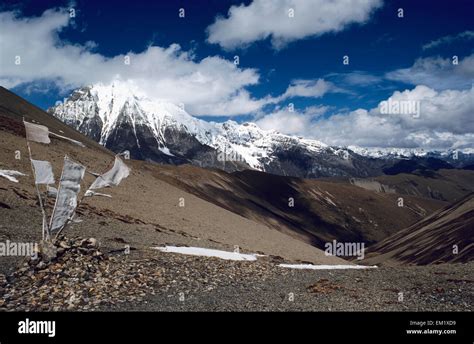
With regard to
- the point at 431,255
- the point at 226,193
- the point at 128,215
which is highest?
the point at 226,193

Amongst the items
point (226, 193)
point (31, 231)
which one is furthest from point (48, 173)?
point (226, 193)

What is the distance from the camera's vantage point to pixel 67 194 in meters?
22.5

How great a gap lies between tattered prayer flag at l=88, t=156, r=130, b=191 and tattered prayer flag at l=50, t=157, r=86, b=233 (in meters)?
0.99

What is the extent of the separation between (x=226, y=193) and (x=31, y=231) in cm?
9809

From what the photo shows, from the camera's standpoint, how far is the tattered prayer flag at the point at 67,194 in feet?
73.0

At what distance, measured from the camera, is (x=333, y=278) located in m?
26.5

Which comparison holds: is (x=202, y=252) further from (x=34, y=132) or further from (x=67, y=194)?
(x=34, y=132)

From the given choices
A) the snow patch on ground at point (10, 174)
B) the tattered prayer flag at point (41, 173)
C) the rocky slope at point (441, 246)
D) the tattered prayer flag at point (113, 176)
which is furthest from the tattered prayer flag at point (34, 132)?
the rocky slope at point (441, 246)

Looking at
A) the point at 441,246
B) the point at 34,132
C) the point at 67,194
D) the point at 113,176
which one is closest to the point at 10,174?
the point at 67,194

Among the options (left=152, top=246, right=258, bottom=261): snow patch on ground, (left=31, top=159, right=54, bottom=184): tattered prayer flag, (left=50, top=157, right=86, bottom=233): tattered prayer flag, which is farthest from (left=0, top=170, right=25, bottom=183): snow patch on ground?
(left=50, top=157, right=86, bottom=233): tattered prayer flag

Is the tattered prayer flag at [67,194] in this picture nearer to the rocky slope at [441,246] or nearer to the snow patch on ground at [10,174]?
the snow patch on ground at [10,174]
